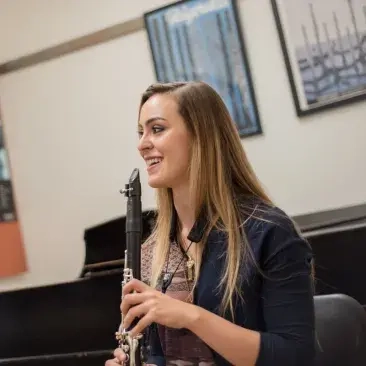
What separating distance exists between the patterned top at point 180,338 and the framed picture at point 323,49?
5.29 feet

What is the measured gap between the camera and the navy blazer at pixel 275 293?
43.9 inches

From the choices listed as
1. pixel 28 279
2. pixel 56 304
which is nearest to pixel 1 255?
pixel 28 279

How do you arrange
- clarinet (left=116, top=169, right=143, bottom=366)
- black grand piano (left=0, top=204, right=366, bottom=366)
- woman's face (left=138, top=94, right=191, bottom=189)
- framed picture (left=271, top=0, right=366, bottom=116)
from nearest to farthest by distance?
clarinet (left=116, top=169, right=143, bottom=366)
woman's face (left=138, top=94, right=191, bottom=189)
black grand piano (left=0, top=204, right=366, bottom=366)
framed picture (left=271, top=0, right=366, bottom=116)

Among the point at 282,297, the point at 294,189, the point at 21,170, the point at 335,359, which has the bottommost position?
the point at 335,359

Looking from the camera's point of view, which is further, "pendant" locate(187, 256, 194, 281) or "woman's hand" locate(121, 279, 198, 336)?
"pendant" locate(187, 256, 194, 281)

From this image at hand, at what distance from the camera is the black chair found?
52.1 inches

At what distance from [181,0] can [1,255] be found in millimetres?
1715

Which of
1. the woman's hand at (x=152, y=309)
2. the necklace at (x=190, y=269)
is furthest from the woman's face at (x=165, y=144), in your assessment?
the woman's hand at (x=152, y=309)

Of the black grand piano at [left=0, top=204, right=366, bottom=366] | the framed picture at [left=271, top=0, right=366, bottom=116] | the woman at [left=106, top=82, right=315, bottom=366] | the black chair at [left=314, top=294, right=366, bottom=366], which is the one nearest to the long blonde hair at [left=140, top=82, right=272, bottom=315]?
the woman at [left=106, top=82, right=315, bottom=366]

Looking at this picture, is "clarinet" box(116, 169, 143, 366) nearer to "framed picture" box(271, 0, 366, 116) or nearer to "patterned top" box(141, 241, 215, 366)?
"patterned top" box(141, 241, 215, 366)

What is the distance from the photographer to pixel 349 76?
2.69m

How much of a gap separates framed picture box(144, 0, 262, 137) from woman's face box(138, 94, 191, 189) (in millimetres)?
1624

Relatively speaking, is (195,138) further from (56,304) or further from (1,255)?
(1,255)

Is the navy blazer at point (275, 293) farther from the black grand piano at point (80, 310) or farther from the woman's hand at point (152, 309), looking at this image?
the black grand piano at point (80, 310)
